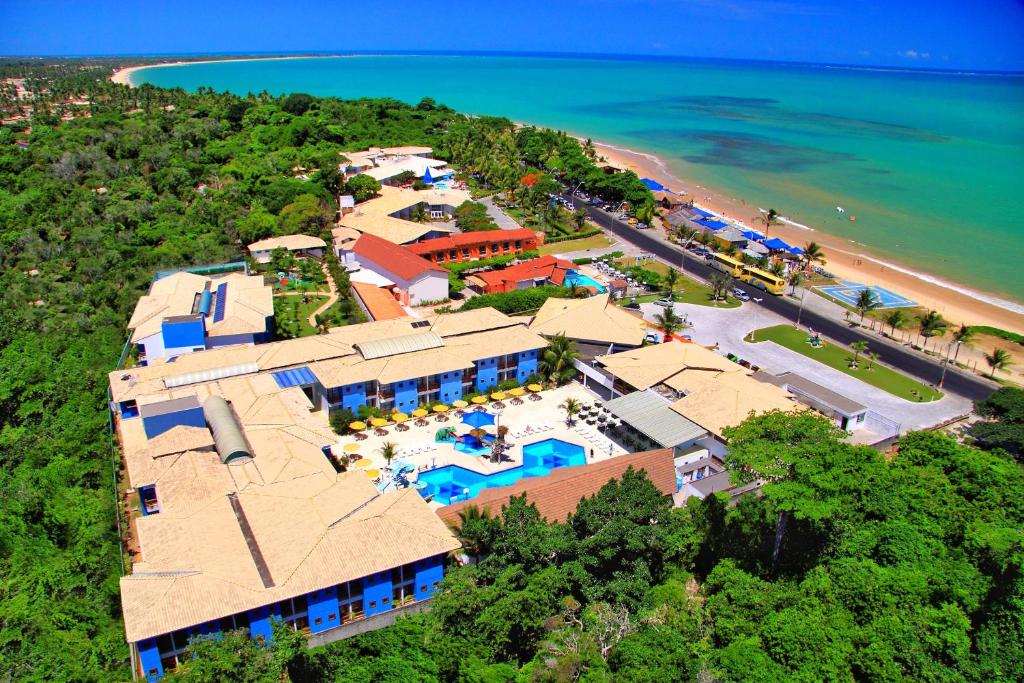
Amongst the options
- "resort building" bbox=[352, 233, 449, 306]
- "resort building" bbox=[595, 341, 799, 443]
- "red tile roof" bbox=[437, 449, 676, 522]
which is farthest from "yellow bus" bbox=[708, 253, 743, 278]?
"red tile roof" bbox=[437, 449, 676, 522]

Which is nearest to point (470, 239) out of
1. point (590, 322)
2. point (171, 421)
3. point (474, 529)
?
point (590, 322)

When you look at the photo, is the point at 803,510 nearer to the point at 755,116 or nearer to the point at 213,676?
the point at 213,676

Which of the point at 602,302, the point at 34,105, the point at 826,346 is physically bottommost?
the point at 826,346

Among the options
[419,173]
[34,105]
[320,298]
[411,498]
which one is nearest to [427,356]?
[411,498]

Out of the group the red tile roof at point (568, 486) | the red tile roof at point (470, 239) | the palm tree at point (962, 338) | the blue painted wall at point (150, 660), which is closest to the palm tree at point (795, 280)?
the palm tree at point (962, 338)

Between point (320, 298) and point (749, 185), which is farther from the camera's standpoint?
point (749, 185)

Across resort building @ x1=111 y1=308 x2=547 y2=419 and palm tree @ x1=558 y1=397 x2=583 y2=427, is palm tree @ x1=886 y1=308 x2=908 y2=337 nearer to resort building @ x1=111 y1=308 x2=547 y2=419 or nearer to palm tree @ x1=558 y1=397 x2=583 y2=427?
palm tree @ x1=558 y1=397 x2=583 y2=427
